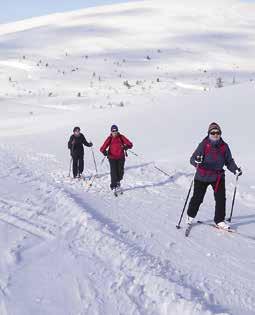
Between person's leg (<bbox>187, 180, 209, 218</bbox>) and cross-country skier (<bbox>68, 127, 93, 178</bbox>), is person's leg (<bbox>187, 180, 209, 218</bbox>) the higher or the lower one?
the higher one

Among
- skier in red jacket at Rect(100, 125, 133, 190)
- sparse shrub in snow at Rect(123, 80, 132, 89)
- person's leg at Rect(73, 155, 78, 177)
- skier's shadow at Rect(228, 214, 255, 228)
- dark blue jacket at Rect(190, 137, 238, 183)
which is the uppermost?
dark blue jacket at Rect(190, 137, 238, 183)

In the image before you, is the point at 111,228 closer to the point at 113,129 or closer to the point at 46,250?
the point at 46,250

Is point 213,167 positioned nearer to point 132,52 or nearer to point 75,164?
point 75,164

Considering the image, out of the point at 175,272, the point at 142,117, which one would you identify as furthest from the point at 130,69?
the point at 175,272

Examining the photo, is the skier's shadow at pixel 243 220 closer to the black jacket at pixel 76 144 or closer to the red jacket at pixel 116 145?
the red jacket at pixel 116 145

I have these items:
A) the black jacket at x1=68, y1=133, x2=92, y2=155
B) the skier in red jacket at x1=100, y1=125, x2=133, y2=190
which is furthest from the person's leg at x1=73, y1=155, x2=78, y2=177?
the skier in red jacket at x1=100, y1=125, x2=133, y2=190

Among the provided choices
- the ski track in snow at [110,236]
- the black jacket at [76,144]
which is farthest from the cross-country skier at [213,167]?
the black jacket at [76,144]

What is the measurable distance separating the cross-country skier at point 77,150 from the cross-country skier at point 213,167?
570 cm

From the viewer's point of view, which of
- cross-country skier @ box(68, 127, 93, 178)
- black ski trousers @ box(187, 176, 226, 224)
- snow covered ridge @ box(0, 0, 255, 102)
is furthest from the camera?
snow covered ridge @ box(0, 0, 255, 102)

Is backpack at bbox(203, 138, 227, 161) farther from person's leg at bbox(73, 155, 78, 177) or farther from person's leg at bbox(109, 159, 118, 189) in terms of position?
person's leg at bbox(73, 155, 78, 177)

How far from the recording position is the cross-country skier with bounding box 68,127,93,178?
14.2 metres

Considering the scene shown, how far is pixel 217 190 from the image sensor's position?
8.91m

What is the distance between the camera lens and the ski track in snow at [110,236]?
5.92 m

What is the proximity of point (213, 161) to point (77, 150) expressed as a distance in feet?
20.7
